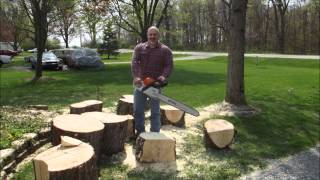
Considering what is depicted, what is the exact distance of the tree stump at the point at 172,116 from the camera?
953cm

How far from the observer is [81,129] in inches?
264

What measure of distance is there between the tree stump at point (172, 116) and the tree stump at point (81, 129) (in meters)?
2.58

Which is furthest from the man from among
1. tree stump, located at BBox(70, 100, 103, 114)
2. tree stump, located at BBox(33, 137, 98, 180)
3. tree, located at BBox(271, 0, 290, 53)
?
tree, located at BBox(271, 0, 290, 53)

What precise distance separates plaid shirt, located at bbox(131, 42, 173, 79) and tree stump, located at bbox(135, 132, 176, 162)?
1126 mm

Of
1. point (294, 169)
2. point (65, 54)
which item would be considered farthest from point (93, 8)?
point (294, 169)

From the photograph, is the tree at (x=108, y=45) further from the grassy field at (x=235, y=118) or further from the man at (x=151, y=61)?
the man at (x=151, y=61)

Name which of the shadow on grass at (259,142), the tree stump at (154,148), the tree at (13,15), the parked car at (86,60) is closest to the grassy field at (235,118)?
the shadow on grass at (259,142)

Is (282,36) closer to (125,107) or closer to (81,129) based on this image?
(125,107)

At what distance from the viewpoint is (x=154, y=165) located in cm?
681

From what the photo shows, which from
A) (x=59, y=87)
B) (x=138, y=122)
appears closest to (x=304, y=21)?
(x=59, y=87)

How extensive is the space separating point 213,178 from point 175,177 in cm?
54

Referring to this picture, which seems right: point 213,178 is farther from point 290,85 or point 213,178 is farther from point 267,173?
point 290,85

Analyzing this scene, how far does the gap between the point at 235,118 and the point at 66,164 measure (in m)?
6.21

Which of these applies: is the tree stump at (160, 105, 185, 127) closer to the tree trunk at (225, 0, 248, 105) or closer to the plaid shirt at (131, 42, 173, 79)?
the plaid shirt at (131, 42, 173, 79)
